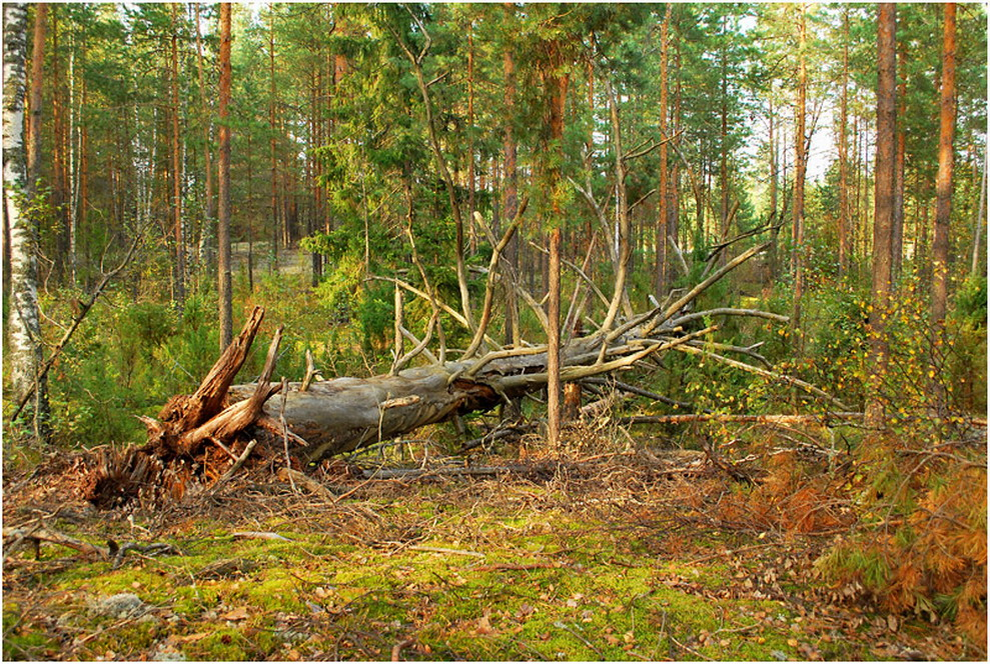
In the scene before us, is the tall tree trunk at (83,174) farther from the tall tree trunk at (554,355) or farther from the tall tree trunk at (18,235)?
the tall tree trunk at (554,355)

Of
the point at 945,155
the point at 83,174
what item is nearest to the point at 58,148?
the point at 83,174

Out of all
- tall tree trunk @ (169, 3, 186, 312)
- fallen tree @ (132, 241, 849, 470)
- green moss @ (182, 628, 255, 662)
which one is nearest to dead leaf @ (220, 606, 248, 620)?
green moss @ (182, 628, 255, 662)

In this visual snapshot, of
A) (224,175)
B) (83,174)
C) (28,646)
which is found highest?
(83,174)

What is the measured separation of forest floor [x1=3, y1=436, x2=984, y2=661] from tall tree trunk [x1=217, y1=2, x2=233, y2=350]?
228 inches

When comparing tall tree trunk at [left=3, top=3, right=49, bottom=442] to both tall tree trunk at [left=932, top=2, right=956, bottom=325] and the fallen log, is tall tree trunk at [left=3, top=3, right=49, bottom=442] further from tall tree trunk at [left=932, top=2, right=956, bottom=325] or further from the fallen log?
tall tree trunk at [left=932, top=2, right=956, bottom=325]

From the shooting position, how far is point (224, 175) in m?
11.8

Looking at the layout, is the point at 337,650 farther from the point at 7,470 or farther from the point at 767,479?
the point at 7,470

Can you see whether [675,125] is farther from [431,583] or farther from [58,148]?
[431,583]

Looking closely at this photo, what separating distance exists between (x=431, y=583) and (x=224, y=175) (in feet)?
33.5

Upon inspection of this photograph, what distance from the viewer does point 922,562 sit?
10.9ft

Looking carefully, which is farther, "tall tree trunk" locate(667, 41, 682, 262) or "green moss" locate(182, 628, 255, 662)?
"tall tree trunk" locate(667, 41, 682, 262)

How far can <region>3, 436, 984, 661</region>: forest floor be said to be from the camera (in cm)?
309

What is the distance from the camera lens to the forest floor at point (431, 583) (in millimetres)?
3088

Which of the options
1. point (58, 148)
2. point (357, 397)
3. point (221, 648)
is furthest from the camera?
point (58, 148)
